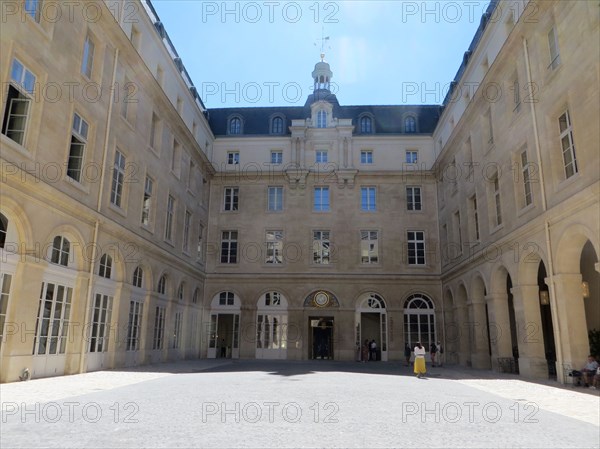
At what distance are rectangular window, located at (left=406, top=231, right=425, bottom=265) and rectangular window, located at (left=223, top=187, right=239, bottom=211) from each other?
10697 millimetres

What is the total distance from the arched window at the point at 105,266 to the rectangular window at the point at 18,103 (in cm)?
545

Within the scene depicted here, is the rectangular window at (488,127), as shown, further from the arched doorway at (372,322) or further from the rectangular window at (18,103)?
the rectangular window at (18,103)

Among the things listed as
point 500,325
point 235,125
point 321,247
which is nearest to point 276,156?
point 235,125

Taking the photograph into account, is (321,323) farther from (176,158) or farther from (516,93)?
(516,93)

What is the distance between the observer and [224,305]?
28.0 metres

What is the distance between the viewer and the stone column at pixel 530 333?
15.5 m

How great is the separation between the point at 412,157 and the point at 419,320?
998 cm

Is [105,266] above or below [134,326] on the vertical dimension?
above

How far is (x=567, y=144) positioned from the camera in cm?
1386

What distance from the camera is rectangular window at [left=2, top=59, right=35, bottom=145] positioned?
11.4m

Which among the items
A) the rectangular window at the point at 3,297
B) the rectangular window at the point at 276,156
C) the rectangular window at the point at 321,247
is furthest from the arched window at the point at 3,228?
the rectangular window at the point at 276,156

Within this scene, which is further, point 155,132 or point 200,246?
point 200,246

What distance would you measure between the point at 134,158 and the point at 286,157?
1323 cm

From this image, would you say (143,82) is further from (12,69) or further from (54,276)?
(54,276)
